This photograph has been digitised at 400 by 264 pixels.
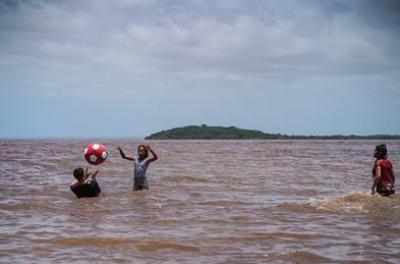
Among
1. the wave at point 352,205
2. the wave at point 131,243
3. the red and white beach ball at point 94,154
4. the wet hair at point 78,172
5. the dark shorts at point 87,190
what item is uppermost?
the red and white beach ball at point 94,154

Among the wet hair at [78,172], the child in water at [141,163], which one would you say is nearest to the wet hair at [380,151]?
the child in water at [141,163]

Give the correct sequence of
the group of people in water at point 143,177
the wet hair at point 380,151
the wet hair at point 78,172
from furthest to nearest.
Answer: the wet hair at point 78,172 < the group of people in water at point 143,177 < the wet hair at point 380,151

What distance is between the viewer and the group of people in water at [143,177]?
12.2 metres

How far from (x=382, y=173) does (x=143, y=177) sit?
6.41 metres

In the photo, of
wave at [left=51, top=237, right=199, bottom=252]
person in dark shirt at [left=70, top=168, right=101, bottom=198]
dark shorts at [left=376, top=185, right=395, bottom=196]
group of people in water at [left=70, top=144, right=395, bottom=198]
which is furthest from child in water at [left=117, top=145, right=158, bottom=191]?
wave at [left=51, top=237, right=199, bottom=252]

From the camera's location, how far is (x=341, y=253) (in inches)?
286

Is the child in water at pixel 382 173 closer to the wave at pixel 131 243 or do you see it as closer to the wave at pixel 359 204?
the wave at pixel 359 204

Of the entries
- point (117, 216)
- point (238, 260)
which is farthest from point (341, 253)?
point (117, 216)

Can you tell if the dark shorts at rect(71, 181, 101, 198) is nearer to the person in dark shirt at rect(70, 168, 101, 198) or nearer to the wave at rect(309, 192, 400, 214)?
the person in dark shirt at rect(70, 168, 101, 198)

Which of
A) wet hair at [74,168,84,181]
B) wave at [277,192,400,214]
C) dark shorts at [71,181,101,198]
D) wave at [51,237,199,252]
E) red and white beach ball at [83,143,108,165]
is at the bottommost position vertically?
wave at [51,237,199,252]

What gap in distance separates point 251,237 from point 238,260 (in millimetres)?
1564

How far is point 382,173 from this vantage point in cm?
1232

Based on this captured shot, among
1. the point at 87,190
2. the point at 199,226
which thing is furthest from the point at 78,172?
the point at 199,226

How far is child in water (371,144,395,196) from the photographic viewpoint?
12.1m
